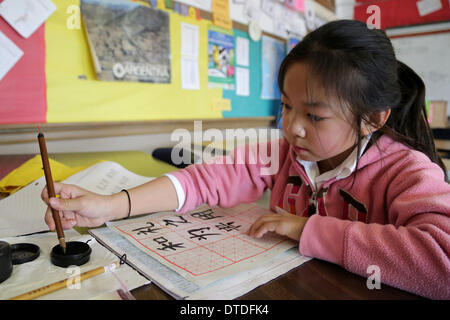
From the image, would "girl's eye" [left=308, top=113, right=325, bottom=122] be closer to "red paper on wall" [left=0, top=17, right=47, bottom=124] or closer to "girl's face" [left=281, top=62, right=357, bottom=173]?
"girl's face" [left=281, top=62, right=357, bottom=173]

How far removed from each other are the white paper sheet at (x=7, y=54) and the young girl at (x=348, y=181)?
2.20 ft

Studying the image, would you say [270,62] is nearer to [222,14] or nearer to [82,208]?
[222,14]

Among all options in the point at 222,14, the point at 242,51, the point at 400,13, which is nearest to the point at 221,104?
the point at 242,51

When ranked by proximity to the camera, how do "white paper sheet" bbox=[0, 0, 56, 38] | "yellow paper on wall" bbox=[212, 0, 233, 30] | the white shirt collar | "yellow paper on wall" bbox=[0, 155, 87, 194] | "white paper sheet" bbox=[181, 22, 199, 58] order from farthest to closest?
"yellow paper on wall" bbox=[212, 0, 233, 30] < "white paper sheet" bbox=[181, 22, 199, 58] < "white paper sheet" bbox=[0, 0, 56, 38] < "yellow paper on wall" bbox=[0, 155, 87, 194] < the white shirt collar

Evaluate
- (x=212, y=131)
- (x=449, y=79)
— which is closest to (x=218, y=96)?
(x=212, y=131)

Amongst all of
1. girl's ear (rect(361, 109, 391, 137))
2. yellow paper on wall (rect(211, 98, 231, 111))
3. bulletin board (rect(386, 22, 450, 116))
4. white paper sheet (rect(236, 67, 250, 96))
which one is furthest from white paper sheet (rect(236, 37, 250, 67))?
bulletin board (rect(386, 22, 450, 116))

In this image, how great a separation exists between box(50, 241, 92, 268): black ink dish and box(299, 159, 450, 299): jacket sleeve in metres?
0.31

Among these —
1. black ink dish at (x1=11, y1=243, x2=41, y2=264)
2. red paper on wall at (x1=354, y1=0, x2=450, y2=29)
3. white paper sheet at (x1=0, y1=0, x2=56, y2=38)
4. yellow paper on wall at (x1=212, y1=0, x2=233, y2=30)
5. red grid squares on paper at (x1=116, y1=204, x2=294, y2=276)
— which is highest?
red paper on wall at (x1=354, y1=0, x2=450, y2=29)

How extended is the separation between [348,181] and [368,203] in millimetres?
56

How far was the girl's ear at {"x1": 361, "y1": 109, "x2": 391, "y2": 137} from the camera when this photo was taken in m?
0.63

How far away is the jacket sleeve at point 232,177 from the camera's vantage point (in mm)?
692

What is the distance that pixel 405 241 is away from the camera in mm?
419

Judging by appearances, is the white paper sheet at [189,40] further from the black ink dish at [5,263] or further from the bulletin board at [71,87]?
the black ink dish at [5,263]

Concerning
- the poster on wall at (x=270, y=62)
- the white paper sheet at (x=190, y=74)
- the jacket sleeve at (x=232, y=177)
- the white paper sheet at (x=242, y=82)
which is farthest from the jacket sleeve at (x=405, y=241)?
the poster on wall at (x=270, y=62)
